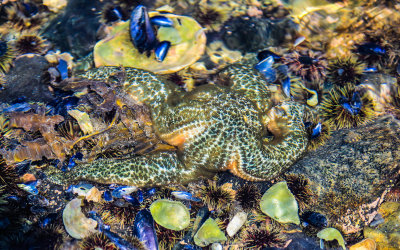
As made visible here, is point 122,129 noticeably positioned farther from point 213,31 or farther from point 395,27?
point 395,27

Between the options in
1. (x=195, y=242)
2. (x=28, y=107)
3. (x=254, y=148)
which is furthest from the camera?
(x=28, y=107)

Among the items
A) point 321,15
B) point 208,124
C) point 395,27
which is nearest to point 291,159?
point 208,124

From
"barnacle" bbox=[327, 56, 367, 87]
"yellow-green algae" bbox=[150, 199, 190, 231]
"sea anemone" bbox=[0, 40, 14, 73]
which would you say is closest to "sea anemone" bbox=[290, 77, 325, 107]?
"barnacle" bbox=[327, 56, 367, 87]

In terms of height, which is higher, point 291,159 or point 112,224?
point 291,159

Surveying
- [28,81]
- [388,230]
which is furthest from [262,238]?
[28,81]

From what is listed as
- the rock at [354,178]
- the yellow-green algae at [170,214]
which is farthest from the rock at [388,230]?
the yellow-green algae at [170,214]

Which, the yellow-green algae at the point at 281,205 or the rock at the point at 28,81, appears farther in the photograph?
the rock at the point at 28,81

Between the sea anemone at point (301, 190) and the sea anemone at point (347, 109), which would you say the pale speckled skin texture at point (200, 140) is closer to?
the sea anemone at point (301, 190)
